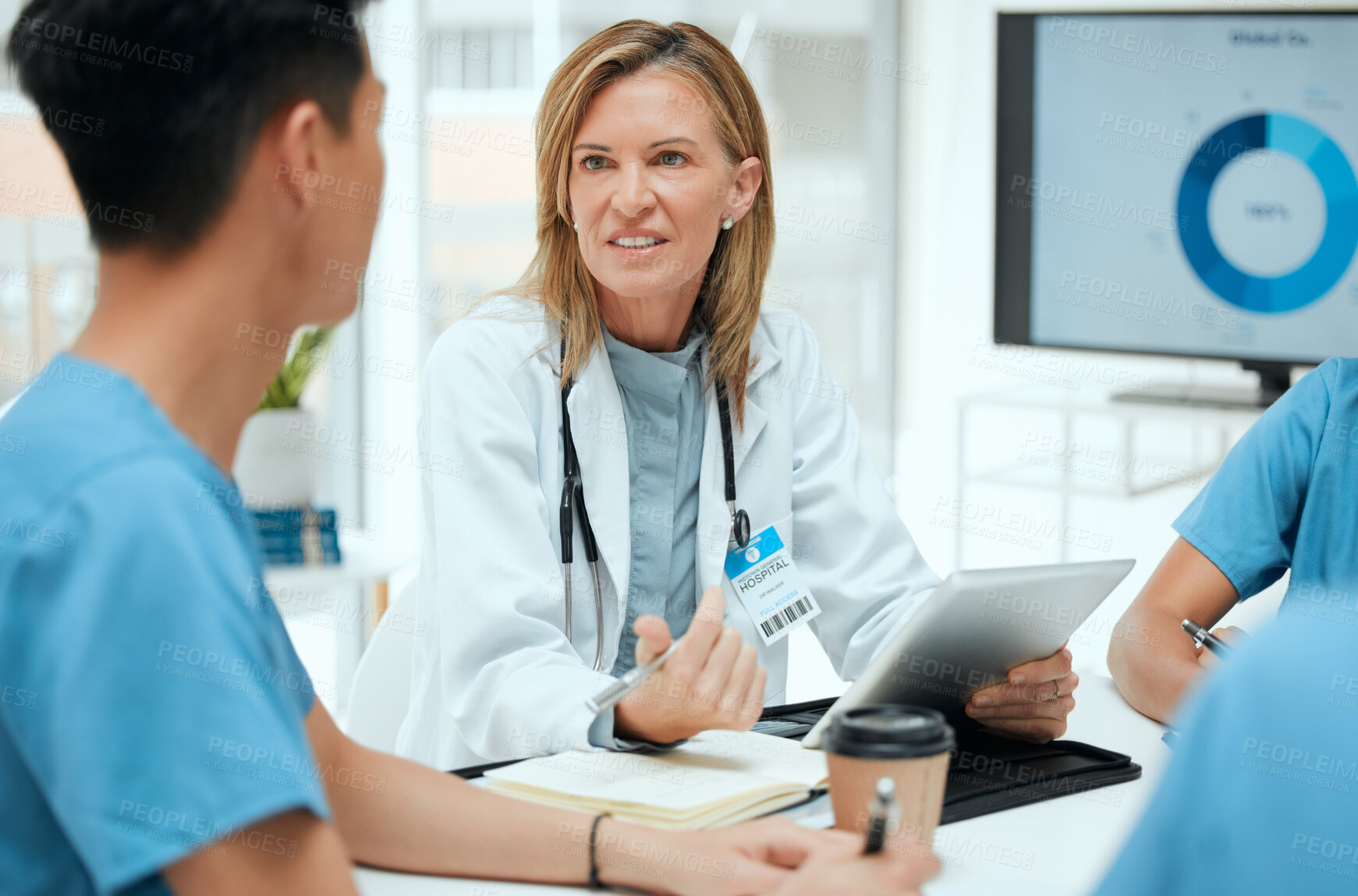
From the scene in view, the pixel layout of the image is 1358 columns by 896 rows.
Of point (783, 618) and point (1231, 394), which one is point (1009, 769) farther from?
point (1231, 394)

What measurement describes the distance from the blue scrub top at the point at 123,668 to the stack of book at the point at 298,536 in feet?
6.26

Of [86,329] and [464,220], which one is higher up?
[464,220]

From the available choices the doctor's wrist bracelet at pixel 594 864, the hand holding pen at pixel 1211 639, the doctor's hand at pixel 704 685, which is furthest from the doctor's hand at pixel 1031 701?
the doctor's wrist bracelet at pixel 594 864

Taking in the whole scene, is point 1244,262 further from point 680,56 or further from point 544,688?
point 544,688

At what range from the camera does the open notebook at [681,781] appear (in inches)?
40.8

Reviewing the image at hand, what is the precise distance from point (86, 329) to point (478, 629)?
0.70m

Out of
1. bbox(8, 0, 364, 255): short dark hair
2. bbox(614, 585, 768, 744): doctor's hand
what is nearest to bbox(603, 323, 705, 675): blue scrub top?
bbox(614, 585, 768, 744): doctor's hand

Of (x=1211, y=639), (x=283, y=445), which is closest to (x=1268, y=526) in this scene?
(x=1211, y=639)

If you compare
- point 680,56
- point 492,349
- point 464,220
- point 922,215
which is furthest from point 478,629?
point 922,215

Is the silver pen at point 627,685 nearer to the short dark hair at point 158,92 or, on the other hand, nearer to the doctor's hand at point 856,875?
the doctor's hand at point 856,875

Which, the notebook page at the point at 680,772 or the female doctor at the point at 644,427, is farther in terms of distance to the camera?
the female doctor at the point at 644,427

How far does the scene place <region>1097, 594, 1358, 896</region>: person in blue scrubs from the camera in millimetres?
430

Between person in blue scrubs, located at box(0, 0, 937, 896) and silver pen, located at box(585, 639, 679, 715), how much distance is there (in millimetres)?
171

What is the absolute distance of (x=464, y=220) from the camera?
4.20 meters
